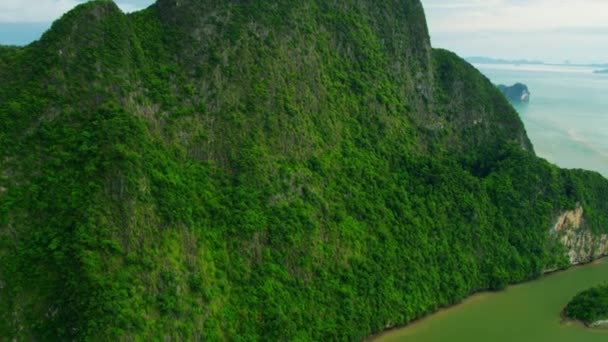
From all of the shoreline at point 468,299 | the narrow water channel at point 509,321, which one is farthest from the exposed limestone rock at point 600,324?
the shoreline at point 468,299

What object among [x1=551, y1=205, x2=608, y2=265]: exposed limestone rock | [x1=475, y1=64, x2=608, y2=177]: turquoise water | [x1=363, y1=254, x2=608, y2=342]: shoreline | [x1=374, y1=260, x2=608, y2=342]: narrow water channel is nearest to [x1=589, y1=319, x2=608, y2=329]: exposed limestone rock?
[x1=374, y1=260, x2=608, y2=342]: narrow water channel

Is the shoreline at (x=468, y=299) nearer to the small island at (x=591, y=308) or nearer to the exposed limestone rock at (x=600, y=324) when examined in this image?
the small island at (x=591, y=308)

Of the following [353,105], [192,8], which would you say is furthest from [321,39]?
[192,8]

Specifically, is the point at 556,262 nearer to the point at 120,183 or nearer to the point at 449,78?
the point at 449,78

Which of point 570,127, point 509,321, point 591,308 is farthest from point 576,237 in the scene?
point 570,127

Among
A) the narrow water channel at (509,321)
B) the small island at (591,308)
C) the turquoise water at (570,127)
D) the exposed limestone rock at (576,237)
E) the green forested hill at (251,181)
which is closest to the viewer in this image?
the green forested hill at (251,181)

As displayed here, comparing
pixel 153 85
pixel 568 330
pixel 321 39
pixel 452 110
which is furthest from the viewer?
pixel 452 110
